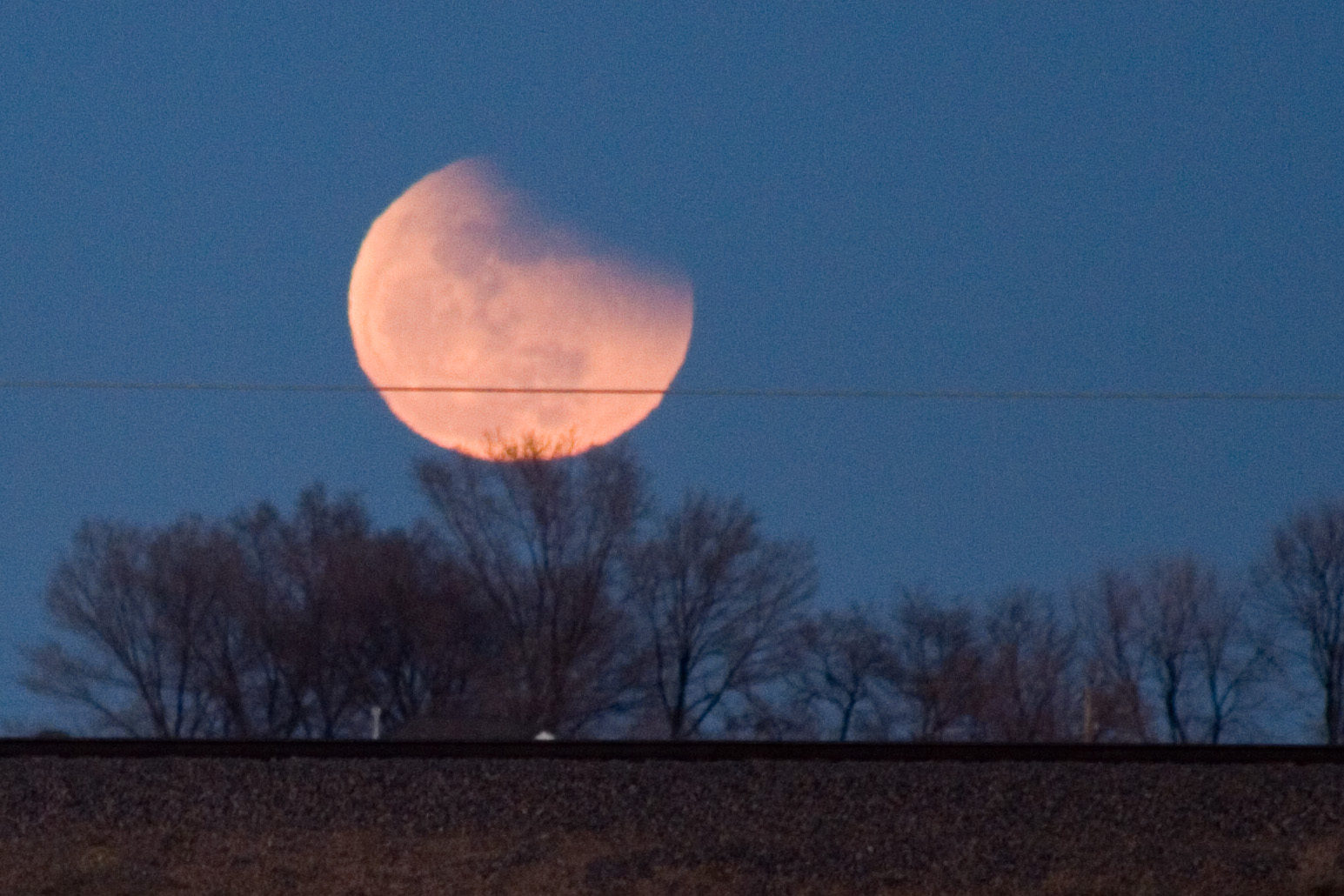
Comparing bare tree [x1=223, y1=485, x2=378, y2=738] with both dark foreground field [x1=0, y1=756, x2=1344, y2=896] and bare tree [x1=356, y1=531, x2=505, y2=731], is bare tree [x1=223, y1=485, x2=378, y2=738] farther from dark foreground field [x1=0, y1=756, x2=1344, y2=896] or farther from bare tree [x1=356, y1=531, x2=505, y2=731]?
dark foreground field [x1=0, y1=756, x2=1344, y2=896]

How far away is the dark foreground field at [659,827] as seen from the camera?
48.0 feet

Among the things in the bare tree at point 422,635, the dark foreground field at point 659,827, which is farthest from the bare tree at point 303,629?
the dark foreground field at point 659,827

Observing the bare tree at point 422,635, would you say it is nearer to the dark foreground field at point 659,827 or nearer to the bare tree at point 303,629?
the bare tree at point 303,629

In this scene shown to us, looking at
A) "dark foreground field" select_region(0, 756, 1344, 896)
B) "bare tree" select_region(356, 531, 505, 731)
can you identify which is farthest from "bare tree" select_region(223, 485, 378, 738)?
"dark foreground field" select_region(0, 756, 1344, 896)

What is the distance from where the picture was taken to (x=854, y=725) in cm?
4800

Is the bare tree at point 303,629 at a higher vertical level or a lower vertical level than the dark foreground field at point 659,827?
higher

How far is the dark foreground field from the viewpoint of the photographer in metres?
14.6

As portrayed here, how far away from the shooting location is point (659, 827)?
15688 mm

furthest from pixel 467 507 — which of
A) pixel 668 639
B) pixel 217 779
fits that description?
pixel 217 779

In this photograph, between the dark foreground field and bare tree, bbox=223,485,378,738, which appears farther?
bare tree, bbox=223,485,378,738

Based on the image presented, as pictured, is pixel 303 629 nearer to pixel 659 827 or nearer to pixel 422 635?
pixel 422 635

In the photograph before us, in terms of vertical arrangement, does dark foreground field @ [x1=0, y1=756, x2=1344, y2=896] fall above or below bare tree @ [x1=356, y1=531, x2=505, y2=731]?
below

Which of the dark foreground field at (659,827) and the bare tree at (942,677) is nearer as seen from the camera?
the dark foreground field at (659,827)

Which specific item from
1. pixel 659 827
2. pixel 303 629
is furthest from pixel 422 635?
pixel 659 827
